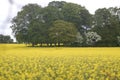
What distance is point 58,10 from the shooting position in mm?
75062

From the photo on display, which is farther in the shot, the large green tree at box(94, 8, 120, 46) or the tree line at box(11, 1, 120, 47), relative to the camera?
the large green tree at box(94, 8, 120, 46)

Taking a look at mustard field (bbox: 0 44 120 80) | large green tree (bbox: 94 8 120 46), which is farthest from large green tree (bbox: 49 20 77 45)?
mustard field (bbox: 0 44 120 80)

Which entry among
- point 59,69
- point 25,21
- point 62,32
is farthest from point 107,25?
point 59,69

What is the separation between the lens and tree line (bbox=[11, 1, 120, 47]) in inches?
2741

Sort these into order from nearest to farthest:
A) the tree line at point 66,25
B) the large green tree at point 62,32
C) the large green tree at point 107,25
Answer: the large green tree at point 62,32
the tree line at point 66,25
the large green tree at point 107,25

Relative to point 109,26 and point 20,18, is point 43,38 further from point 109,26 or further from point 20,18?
point 109,26

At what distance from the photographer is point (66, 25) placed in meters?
70.1

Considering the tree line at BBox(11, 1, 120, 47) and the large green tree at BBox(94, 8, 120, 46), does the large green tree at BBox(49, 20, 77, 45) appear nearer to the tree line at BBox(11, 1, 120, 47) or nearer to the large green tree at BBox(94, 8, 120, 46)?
the tree line at BBox(11, 1, 120, 47)

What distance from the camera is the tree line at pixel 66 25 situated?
2741 inches

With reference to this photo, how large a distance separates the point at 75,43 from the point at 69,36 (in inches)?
225

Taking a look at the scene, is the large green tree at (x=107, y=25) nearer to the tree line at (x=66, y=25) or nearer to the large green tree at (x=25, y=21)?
the tree line at (x=66, y=25)

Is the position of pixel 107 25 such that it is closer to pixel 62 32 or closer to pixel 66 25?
pixel 66 25

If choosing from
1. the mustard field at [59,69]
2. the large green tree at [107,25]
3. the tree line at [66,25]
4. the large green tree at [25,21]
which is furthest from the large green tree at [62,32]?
the mustard field at [59,69]

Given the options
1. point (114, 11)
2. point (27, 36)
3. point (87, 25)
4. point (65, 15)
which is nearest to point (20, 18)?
point (27, 36)
